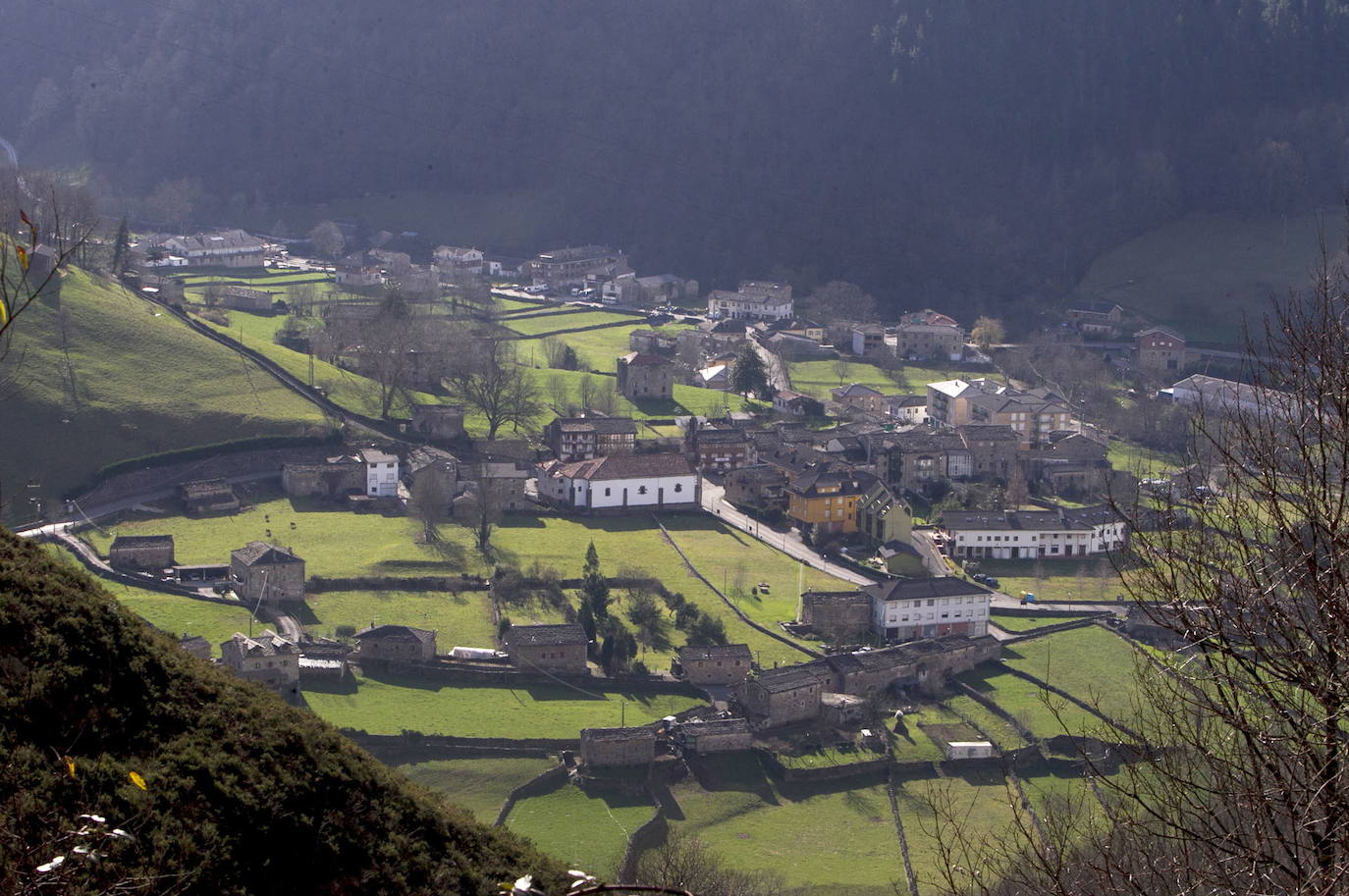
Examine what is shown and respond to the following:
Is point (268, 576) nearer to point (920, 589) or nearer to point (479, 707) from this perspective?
point (479, 707)

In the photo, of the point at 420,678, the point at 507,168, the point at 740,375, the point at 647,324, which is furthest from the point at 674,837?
the point at 507,168

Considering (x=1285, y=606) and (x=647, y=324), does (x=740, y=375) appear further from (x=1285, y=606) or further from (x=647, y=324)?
(x=1285, y=606)

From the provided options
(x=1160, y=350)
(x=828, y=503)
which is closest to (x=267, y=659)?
(x=828, y=503)

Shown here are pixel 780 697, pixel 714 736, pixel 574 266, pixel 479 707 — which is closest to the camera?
pixel 714 736

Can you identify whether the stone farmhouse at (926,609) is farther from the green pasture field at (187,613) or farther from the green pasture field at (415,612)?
the green pasture field at (187,613)

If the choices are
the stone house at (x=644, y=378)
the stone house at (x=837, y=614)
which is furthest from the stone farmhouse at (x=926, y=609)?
the stone house at (x=644, y=378)

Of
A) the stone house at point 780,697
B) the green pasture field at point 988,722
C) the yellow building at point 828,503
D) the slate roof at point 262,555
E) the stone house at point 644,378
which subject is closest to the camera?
the green pasture field at point 988,722

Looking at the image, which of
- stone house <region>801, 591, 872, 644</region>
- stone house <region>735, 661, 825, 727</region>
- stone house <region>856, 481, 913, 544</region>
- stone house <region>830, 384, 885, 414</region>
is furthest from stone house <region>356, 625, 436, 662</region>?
stone house <region>830, 384, 885, 414</region>
